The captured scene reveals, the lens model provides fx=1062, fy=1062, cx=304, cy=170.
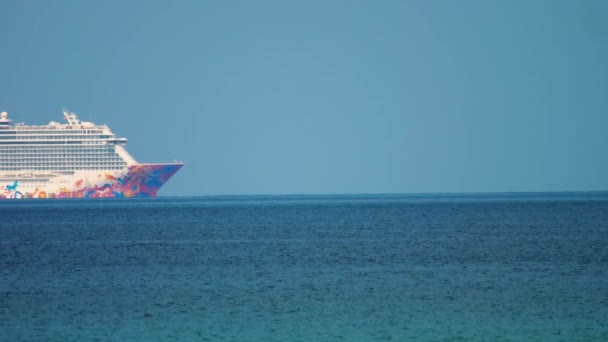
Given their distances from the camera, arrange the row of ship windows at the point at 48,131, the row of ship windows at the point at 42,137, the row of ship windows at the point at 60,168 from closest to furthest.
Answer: the row of ship windows at the point at 60,168, the row of ship windows at the point at 42,137, the row of ship windows at the point at 48,131

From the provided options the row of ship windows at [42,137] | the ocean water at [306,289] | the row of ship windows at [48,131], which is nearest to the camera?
the ocean water at [306,289]

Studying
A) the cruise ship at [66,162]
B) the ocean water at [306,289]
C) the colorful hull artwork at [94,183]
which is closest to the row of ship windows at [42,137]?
the cruise ship at [66,162]

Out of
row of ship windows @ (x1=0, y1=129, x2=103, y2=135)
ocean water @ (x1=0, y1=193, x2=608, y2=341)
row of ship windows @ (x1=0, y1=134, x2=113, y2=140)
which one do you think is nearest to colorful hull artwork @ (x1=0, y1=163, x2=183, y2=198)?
row of ship windows @ (x1=0, y1=134, x2=113, y2=140)

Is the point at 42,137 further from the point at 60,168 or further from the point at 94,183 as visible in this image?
the point at 94,183

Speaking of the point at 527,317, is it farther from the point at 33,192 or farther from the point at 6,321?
the point at 33,192

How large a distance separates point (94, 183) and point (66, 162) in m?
3.75

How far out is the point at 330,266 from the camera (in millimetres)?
23594

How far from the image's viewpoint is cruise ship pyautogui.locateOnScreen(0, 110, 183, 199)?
85.2m

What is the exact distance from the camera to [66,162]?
8512 centimetres

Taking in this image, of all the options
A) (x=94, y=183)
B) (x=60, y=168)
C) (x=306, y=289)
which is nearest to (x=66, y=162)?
(x=60, y=168)

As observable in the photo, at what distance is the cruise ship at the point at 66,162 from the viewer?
85188 millimetres

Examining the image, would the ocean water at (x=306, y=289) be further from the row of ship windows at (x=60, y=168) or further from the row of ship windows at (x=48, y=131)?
the row of ship windows at (x=48, y=131)

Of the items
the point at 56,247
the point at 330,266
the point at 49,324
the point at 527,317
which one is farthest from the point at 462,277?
the point at 56,247

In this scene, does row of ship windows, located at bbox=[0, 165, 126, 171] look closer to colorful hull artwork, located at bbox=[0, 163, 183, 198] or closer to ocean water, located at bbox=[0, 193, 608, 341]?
colorful hull artwork, located at bbox=[0, 163, 183, 198]
